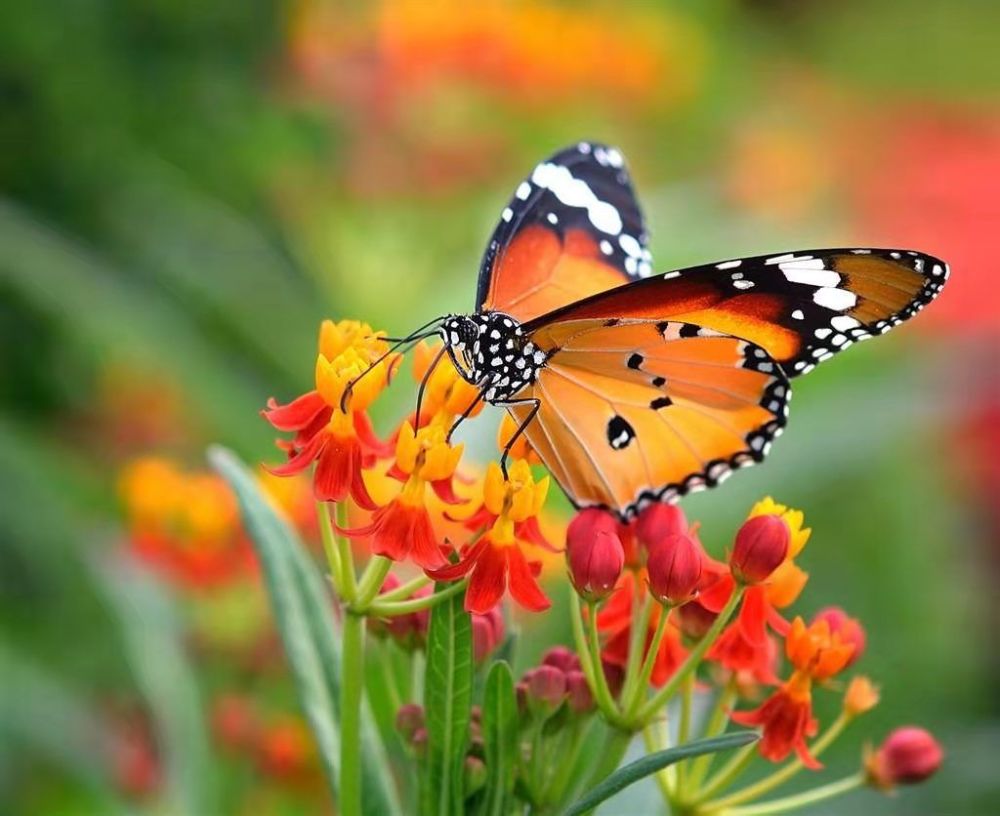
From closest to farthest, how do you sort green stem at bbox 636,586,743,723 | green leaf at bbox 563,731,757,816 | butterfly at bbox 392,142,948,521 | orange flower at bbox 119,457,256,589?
green leaf at bbox 563,731,757,816 → green stem at bbox 636,586,743,723 → butterfly at bbox 392,142,948,521 → orange flower at bbox 119,457,256,589

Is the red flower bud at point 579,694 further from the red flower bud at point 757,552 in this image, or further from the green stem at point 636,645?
the red flower bud at point 757,552

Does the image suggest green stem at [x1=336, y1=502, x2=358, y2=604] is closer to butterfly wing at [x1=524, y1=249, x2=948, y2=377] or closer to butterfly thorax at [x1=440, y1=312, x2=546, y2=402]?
butterfly thorax at [x1=440, y1=312, x2=546, y2=402]

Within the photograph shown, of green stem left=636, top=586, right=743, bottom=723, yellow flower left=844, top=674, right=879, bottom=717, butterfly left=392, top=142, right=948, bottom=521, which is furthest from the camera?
butterfly left=392, top=142, right=948, bottom=521

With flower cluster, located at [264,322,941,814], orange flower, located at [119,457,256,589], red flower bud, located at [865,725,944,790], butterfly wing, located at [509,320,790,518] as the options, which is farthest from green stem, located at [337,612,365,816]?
orange flower, located at [119,457,256,589]

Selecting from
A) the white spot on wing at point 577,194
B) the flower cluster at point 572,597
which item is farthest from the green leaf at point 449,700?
the white spot on wing at point 577,194

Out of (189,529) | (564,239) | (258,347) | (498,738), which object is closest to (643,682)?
(498,738)
